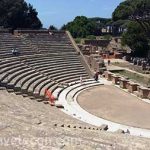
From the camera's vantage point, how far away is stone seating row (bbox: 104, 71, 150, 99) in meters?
27.0

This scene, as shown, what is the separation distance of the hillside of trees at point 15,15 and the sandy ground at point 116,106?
24425 mm

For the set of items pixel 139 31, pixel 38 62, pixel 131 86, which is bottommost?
pixel 131 86

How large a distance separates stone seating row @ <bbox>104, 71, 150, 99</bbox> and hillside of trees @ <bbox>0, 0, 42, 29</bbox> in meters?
21.3

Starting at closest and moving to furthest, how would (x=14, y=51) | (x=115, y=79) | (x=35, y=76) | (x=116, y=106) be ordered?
(x=116, y=106), (x=35, y=76), (x=14, y=51), (x=115, y=79)

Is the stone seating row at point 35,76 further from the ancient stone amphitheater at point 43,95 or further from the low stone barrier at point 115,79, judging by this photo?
the low stone barrier at point 115,79

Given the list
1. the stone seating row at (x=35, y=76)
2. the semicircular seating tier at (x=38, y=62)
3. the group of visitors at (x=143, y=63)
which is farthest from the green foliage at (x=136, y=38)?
the stone seating row at (x=35, y=76)

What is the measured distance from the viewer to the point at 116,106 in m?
24.6

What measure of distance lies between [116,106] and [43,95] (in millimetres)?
4648

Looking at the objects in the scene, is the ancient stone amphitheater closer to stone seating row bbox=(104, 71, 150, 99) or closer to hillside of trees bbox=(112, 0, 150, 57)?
stone seating row bbox=(104, 71, 150, 99)

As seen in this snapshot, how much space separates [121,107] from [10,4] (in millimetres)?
31443

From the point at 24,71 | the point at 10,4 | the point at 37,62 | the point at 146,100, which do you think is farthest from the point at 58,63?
the point at 10,4

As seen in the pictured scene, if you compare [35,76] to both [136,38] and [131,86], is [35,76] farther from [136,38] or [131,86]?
[136,38]

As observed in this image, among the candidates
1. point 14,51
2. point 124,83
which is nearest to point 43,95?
point 14,51

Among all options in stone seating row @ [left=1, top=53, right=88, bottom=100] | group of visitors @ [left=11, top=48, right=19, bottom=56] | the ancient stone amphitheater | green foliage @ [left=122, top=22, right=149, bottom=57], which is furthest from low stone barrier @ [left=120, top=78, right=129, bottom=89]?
green foliage @ [left=122, top=22, right=149, bottom=57]
